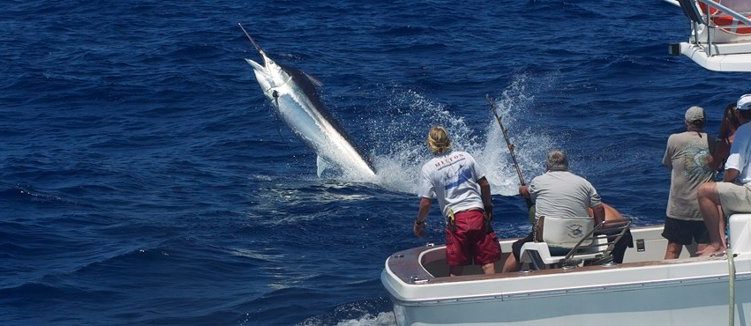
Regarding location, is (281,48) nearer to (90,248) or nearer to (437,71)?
(437,71)

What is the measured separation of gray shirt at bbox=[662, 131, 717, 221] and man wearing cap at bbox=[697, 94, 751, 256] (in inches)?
9.7

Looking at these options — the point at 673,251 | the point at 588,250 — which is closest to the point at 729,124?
the point at 673,251

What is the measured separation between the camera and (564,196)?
888 centimetres

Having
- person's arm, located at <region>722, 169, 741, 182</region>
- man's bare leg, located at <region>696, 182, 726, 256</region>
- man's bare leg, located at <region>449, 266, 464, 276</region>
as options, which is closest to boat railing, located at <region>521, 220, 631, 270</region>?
man's bare leg, located at <region>696, 182, 726, 256</region>

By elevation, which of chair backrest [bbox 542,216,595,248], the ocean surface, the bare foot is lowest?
the ocean surface

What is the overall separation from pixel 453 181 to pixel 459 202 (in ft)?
0.56

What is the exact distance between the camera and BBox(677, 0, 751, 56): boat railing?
29.5ft

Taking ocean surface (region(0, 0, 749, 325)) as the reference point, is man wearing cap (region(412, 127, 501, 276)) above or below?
above

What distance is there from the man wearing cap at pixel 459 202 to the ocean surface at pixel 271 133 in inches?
68.5

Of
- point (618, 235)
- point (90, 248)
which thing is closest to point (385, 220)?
point (90, 248)

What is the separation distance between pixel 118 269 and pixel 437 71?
35.1ft

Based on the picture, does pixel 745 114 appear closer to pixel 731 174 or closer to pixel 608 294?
pixel 731 174

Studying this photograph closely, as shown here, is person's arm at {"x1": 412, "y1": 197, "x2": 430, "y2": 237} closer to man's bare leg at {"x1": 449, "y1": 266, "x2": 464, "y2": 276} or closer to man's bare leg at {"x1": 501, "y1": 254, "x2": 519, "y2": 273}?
man's bare leg at {"x1": 449, "y1": 266, "x2": 464, "y2": 276}

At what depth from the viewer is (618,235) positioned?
8.93 m
